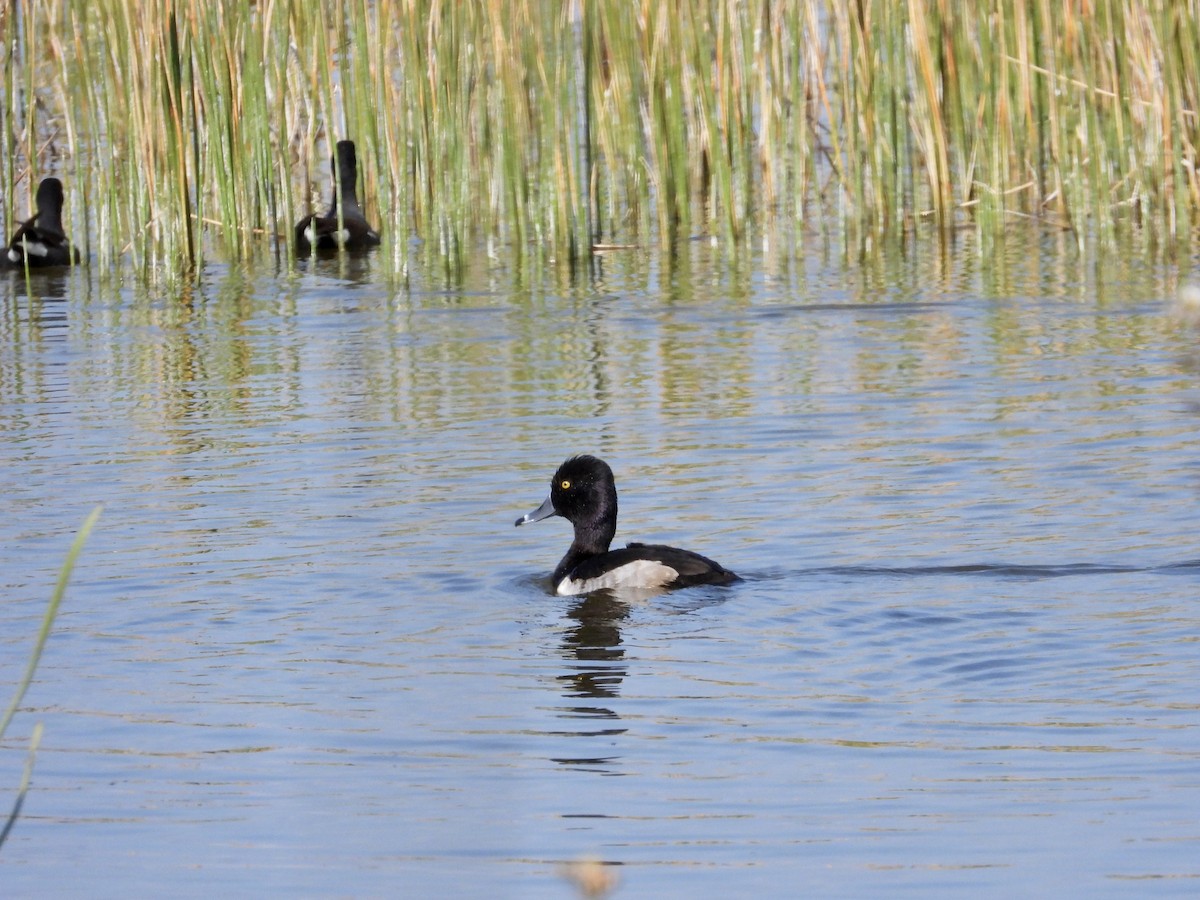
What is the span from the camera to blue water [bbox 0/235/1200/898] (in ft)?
16.3

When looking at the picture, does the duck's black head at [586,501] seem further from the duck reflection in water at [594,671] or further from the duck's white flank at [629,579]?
the duck reflection in water at [594,671]

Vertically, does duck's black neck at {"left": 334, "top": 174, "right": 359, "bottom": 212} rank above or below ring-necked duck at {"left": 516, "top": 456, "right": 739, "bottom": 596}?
above

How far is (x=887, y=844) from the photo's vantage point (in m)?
4.81

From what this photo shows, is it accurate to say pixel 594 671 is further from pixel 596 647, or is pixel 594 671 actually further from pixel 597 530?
pixel 597 530

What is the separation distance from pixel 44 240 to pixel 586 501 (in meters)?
9.29

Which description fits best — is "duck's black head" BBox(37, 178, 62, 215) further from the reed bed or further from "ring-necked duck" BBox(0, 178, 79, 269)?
the reed bed

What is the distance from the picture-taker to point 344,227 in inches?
671

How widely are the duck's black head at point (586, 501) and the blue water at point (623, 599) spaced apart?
0.85ft

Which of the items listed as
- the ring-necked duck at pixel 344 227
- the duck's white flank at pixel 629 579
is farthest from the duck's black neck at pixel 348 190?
the duck's white flank at pixel 629 579

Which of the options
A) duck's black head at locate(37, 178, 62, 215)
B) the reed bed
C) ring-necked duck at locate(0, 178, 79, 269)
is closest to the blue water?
the reed bed

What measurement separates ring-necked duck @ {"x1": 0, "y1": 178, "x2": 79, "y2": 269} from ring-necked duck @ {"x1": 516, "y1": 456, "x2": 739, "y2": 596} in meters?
8.00

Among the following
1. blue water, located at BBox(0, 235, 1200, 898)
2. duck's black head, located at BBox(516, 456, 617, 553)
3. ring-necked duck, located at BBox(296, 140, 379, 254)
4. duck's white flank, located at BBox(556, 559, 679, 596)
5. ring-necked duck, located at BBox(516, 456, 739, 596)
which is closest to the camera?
blue water, located at BBox(0, 235, 1200, 898)

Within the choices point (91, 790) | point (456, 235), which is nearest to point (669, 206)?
point (456, 235)

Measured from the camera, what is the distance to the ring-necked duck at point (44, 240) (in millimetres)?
16359
